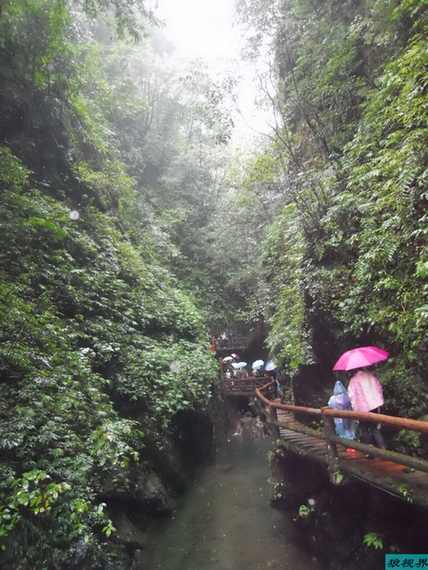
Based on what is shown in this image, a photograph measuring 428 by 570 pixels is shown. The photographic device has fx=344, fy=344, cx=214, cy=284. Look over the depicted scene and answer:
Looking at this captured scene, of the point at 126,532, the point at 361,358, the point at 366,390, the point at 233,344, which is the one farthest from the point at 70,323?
the point at 233,344

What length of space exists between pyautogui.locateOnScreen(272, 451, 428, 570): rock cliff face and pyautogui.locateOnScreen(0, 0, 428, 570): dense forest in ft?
4.08

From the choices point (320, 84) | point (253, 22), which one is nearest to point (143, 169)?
point (253, 22)

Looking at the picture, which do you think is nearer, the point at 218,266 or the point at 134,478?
the point at 134,478

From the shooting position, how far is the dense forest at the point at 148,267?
4910 millimetres

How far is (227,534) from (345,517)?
10.2 feet

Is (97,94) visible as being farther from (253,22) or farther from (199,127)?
(199,127)

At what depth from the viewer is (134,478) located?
778cm

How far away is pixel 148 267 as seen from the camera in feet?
44.8

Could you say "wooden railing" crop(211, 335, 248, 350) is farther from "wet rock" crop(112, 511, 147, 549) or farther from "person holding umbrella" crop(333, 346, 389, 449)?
"person holding umbrella" crop(333, 346, 389, 449)

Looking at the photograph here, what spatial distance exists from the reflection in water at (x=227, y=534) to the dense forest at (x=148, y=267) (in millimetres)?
819

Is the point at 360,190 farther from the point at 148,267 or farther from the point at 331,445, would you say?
the point at 148,267

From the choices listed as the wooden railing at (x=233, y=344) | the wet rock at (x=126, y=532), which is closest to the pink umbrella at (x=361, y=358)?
the wet rock at (x=126, y=532)

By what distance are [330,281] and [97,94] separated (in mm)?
14891

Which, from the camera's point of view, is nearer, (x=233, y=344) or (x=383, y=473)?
(x=383, y=473)
